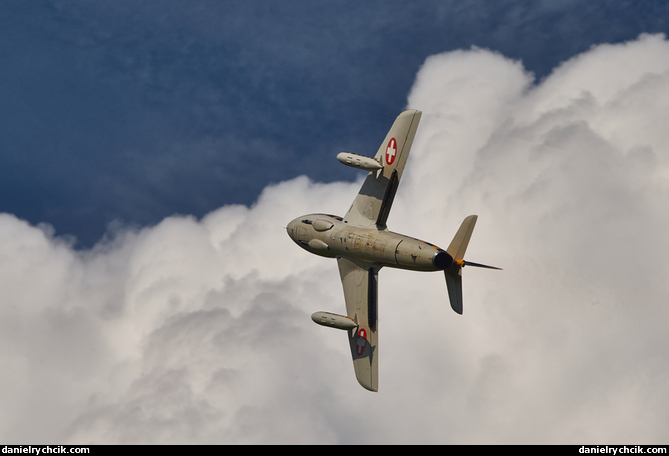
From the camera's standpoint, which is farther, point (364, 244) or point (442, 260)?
point (364, 244)

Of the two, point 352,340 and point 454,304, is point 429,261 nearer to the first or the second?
point 454,304

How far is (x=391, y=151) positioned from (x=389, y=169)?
4.62 ft

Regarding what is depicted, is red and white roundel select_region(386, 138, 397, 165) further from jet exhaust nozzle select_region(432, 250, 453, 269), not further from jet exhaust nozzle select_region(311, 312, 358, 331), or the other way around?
jet exhaust nozzle select_region(311, 312, 358, 331)

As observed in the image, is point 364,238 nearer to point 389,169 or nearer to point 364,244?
point 364,244

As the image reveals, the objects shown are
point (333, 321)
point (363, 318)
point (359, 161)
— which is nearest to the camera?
point (359, 161)

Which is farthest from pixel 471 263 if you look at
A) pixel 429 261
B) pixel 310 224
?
pixel 310 224

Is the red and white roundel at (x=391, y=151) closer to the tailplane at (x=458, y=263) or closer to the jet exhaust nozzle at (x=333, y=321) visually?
the tailplane at (x=458, y=263)

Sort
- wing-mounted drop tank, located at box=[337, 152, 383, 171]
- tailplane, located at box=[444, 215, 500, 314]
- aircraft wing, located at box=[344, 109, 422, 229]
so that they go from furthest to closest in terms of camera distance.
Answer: aircraft wing, located at box=[344, 109, 422, 229] → wing-mounted drop tank, located at box=[337, 152, 383, 171] → tailplane, located at box=[444, 215, 500, 314]

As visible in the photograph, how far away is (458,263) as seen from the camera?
159 ft

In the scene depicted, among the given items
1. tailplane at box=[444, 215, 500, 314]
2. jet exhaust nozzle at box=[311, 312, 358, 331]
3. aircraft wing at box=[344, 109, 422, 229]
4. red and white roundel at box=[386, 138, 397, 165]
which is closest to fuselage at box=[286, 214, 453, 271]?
tailplane at box=[444, 215, 500, 314]

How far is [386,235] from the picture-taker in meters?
52.2

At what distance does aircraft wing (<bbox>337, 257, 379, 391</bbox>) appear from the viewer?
180 feet

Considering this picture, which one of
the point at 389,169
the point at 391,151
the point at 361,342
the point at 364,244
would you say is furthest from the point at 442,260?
the point at 361,342
